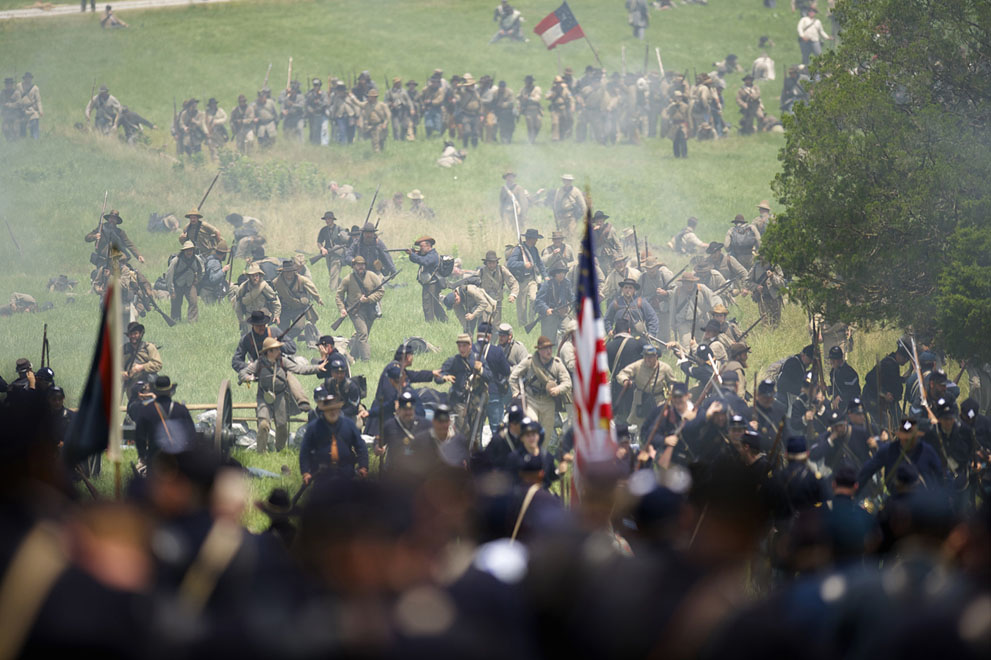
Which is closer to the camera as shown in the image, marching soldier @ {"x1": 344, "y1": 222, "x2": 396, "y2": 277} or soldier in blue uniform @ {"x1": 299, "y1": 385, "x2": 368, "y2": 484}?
soldier in blue uniform @ {"x1": 299, "y1": 385, "x2": 368, "y2": 484}

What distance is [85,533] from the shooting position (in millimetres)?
3877

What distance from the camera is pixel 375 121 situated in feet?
122

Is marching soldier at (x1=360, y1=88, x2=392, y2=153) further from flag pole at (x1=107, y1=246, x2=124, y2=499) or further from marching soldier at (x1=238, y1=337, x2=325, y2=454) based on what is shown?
flag pole at (x1=107, y1=246, x2=124, y2=499)

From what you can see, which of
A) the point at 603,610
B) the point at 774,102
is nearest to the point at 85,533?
the point at 603,610

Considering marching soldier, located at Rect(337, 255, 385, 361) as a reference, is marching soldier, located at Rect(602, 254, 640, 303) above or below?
above

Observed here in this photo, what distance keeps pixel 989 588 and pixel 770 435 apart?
34.0 feet

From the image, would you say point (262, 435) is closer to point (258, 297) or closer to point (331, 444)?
point (331, 444)

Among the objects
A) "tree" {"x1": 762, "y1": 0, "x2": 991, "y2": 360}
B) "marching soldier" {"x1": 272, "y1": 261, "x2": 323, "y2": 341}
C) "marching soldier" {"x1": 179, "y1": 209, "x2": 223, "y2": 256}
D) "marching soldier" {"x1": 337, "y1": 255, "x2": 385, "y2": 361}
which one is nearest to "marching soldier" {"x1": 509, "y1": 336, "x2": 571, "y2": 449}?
"tree" {"x1": 762, "y1": 0, "x2": 991, "y2": 360}

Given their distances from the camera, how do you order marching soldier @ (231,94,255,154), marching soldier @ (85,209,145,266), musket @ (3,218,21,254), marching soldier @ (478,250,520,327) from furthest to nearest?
marching soldier @ (231,94,255,154), musket @ (3,218,21,254), marching soldier @ (85,209,145,266), marching soldier @ (478,250,520,327)

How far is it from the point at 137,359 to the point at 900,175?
10.7m

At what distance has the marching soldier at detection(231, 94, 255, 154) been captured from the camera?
37.2 m

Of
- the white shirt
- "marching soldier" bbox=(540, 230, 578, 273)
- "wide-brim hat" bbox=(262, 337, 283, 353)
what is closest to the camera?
"wide-brim hat" bbox=(262, 337, 283, 353)

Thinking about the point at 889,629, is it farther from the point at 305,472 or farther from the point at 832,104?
the point at 832,104

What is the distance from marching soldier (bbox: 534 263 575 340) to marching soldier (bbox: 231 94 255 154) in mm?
17572
